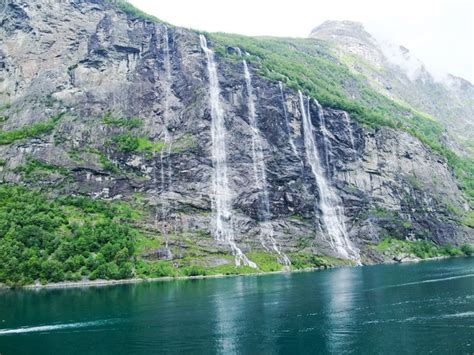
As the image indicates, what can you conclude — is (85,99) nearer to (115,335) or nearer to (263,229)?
(263,229)

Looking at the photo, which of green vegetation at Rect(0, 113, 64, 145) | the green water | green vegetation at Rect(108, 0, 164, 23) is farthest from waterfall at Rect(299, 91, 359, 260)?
green vegetation at Rect(0, 113, 64, 145)

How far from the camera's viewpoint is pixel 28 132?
5512 inches

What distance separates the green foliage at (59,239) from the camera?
96.8 m

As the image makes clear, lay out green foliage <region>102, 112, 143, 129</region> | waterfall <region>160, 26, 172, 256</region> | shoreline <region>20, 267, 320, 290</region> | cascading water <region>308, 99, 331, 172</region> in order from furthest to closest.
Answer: cascading water <region>308, 99, 331, 172</region> → green foliage <region>102, 112, 143, 129</region> → waterfall <region>160, 26, 172, 256</region> → shoreline <region>20, 267, 320, 290</region>

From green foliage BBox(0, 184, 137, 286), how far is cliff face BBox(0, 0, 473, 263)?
25.3ft

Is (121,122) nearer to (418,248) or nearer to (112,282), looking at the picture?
(112,282)

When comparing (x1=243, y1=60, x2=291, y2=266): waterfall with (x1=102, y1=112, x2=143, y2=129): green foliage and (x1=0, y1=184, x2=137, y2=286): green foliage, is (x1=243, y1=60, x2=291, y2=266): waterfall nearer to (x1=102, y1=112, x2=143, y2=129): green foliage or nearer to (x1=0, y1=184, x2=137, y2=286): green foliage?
(x1=102, y1=112, x2=143, y2=129): green foliage

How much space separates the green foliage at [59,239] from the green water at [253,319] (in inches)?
460

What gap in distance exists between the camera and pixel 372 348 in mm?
40312

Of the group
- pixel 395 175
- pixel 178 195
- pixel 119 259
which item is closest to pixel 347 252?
pixel 395 175

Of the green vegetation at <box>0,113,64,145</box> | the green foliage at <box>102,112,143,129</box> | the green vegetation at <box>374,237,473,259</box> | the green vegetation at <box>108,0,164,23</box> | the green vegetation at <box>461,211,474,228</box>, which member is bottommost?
the green vegetation at <box>374,237,473,259</box>

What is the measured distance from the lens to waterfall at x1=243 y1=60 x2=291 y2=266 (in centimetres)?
12836

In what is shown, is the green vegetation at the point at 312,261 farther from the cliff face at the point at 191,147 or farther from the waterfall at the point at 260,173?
the cliff face at the point at 191,147

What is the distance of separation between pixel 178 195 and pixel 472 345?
3976 inches
